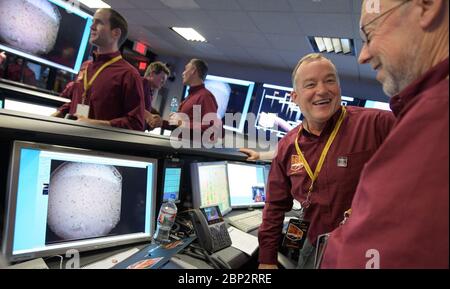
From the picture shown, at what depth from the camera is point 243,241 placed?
1.54m

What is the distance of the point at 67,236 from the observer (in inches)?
37.7

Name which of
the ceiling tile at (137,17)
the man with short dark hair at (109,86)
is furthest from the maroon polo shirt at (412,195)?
the ceiling tile at (137,17)

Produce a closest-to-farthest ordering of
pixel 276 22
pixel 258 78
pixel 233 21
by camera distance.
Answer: pixel 276 22 < pixel 233 21 < pixel 258 78

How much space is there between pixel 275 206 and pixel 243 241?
0.25 meters

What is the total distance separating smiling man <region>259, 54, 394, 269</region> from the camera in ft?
4.27

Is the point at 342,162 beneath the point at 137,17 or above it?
beneath

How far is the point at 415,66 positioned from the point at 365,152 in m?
0.69

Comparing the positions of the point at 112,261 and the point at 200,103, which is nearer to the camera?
the point at 112,261

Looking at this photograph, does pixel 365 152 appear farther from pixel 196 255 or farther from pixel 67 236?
pixel 67 236

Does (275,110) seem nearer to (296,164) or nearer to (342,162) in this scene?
(296,164)

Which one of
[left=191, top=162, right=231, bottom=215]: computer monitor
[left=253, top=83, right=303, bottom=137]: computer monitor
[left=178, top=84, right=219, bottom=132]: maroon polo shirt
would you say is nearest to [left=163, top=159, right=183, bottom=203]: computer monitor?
[left=191, top=162, right=231, bottom=215]: computer monitor

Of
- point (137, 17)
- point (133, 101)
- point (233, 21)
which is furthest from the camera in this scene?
point (137, 17)

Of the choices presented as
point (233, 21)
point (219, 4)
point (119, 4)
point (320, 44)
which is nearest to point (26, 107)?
point (219, 4)
